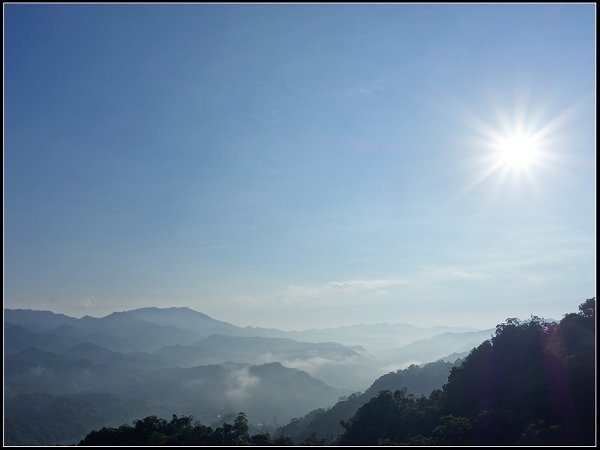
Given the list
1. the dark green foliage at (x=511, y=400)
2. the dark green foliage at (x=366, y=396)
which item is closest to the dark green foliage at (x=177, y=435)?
the dark green foliage at (x=511, y=400)

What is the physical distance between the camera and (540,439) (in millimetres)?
27516

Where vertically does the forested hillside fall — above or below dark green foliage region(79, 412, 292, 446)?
above

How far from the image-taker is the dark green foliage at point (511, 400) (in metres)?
31.2

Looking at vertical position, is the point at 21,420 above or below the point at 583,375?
below

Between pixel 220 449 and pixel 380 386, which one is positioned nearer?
pixel 220 449

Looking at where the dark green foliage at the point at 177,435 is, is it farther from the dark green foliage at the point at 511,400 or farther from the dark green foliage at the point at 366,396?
the dark green foliage at the point at 366,396

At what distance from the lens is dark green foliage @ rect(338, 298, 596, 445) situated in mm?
31172

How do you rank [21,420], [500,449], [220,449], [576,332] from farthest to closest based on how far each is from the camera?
[21,420], [576,332], [220,449], [500,449]

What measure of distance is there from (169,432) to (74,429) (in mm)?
192018

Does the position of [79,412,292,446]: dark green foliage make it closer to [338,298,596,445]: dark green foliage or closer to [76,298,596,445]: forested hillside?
[76,298,596,445]: forested hillside

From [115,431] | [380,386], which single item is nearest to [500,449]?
[115,431]

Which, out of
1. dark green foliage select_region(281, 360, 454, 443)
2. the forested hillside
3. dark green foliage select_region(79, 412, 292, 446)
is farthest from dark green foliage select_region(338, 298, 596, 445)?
dark green foliage select_region(281, 360, 454, 443)

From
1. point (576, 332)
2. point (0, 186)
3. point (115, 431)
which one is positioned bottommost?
point (115, 431)

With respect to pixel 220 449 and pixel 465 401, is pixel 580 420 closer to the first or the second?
pixel 465 401
